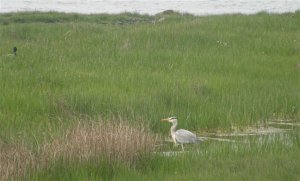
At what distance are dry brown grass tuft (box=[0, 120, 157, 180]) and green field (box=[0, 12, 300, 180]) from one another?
5 centimetres

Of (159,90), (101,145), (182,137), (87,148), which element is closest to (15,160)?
(87,148)

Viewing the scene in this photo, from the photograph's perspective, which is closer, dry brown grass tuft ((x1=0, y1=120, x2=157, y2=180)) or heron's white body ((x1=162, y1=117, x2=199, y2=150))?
dry brown grass tuft ((x1=0, y1=120, x2=157, y2=180))

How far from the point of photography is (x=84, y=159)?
832 cm

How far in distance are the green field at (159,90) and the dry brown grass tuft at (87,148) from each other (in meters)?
0.05

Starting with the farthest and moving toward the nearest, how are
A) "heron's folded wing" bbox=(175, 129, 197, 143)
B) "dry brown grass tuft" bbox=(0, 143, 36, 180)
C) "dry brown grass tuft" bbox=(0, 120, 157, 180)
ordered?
"heron's folded wing" bbox=(175, 129, 197, 143) < "dry brown grass tuft" bbox=(0, 120, 157, 180) < "dry brown grass tuft" bbox=(0, 143, 36, 180)

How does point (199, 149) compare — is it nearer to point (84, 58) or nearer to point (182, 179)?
point (182, 179)

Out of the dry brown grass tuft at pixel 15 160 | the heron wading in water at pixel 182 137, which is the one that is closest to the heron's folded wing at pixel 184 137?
the heron wading in water at pixel 182 137

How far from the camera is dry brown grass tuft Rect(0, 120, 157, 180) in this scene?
26.4 feet

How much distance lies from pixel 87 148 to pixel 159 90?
4420 mm

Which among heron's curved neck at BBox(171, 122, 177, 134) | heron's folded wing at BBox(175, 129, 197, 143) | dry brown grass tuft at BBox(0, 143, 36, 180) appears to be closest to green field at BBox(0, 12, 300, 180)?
dry brown grass tuft at BBox(0, 143, 36, 180)

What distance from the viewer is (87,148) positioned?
8.39m

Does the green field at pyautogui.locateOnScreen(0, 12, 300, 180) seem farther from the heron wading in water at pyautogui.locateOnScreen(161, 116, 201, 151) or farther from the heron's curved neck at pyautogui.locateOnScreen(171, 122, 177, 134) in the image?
the heron's curved neck at pyautogui.locateOnScreen(171, 122, 177, 134)

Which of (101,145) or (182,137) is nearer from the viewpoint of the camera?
(101,145)

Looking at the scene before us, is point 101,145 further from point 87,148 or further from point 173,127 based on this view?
point 173,127
